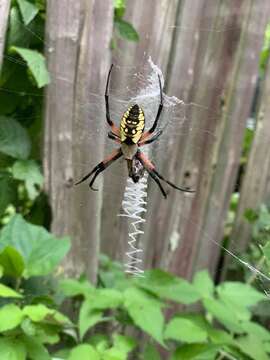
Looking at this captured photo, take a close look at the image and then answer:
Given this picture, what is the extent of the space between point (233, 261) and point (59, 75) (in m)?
1.50

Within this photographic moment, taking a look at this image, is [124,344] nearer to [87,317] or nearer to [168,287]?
[87,317]

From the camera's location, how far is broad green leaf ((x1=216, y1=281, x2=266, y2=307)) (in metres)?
2.08

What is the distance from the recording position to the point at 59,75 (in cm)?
189

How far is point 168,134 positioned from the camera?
82.7 inches

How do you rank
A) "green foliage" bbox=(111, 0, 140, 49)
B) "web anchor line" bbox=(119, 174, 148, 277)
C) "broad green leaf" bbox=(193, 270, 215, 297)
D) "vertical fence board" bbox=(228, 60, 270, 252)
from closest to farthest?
1. "green foliage" bbox=(111, 0, 140, 49)
2. "broad green leaf" bbox=(193, 270, 215, 297)
3. "web anchor line" bbox=(119, 174, 148, 277)
4. "vertical fence board" bbox=(228, 60, 270, 252)

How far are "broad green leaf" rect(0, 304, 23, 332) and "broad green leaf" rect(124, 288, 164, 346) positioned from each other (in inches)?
14.8

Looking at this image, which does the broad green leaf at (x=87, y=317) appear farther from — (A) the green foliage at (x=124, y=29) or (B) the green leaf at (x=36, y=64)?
(A) the green foliage at (x=124, y=29)

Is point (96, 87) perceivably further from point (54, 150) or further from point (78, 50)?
point (54, 150)

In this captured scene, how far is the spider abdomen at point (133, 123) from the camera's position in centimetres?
171

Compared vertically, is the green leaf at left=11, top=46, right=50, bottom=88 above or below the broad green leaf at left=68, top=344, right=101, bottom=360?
above

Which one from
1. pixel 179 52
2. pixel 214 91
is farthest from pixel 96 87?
pixel 214 91

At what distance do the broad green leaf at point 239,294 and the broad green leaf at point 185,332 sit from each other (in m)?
0.25

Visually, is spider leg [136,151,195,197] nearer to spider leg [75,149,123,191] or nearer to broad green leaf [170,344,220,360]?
spider leg [75,149,123,191]

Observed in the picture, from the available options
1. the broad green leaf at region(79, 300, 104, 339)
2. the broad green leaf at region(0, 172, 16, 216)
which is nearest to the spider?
the broad green leaf at region(0, 172, 16, 216)
